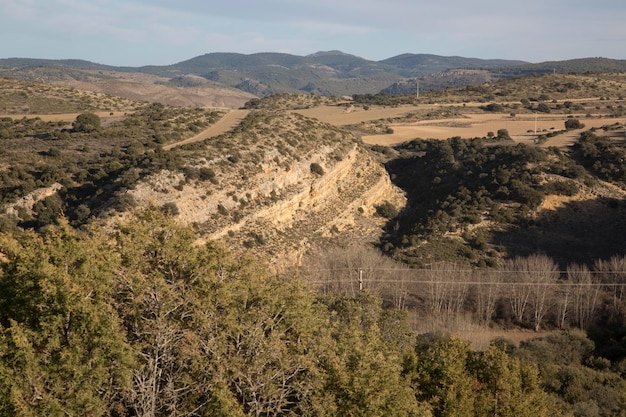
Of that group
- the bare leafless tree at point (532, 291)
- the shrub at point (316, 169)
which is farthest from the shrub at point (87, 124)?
the bare leafless tree at point (532, 291)

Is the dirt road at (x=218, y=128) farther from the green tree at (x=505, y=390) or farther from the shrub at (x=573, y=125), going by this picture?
the shrub at (x=573, y=125)

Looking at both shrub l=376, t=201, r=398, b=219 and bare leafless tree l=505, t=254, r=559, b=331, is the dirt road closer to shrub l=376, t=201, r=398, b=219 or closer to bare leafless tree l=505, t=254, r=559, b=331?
shrub l=376, t=201, r=398, b=219

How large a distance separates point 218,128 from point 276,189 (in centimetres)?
1747

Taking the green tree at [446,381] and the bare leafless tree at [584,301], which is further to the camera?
the bare leafless tree at [584,301]

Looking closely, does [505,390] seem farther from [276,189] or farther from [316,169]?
[316,169]

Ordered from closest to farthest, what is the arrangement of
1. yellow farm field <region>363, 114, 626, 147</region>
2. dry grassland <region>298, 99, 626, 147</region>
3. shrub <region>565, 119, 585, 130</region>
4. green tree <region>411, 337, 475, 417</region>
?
green tree <region>411, 337, 475, 417</region>
shrub <region>565, 119, 585, 130</region>
dry grassland <region>298, 99, 626, 147</region>
yellow farm field <region>363, 114, 626, 147</region>

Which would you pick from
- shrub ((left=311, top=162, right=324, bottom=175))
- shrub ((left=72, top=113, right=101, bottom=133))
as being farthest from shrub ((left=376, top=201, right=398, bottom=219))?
shrub ((left=72, top=113, right=101, bottom=133))

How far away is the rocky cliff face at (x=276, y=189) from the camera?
43625 mm

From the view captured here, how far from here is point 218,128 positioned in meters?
65.1

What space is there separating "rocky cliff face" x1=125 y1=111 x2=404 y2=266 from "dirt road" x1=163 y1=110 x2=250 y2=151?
9.04 ft

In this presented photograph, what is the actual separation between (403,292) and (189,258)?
26.3 meters

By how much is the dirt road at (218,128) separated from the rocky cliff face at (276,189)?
9.04 ft

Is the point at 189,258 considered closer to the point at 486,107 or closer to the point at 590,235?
the point at 590,235

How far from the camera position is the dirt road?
57981 millimetres
